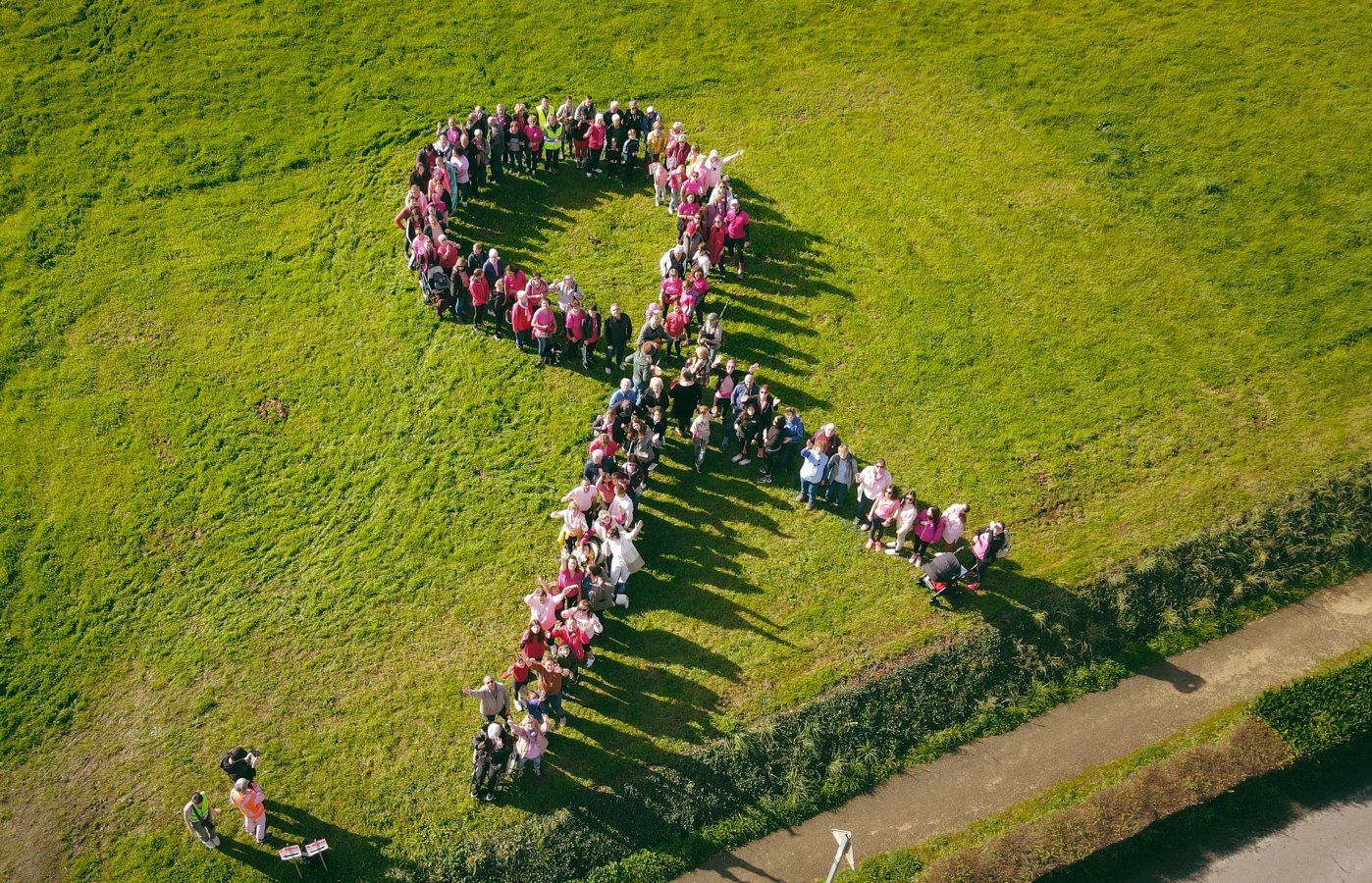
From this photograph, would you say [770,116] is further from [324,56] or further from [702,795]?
[702,795]

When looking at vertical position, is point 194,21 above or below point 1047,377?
above

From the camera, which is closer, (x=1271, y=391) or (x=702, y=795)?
(x=702, y=795)

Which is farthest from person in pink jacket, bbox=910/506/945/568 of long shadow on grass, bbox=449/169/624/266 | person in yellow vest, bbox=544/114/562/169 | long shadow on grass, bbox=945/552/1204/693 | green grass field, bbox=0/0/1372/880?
person in yellow vest, bbox=544/114/562/169

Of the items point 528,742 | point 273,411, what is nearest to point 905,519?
point 528,742

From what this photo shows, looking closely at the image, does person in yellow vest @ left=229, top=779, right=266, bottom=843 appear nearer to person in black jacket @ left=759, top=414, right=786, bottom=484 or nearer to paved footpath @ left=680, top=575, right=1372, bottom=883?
paved footpath @ left=680, top=575, right=1372, bottom=883

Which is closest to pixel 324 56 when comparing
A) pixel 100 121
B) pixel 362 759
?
pixel 100 121

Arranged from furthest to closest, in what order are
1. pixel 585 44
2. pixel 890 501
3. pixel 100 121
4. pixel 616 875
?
pixel 585 44 < pixel 100 121 < pixel 890 501 < pixel 616 875

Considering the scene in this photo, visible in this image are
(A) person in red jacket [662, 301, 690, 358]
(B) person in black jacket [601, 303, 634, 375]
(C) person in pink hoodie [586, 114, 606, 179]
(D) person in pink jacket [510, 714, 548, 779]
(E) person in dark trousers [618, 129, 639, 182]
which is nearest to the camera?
(D) person in pink jacket [510, 714, 548, 779]
